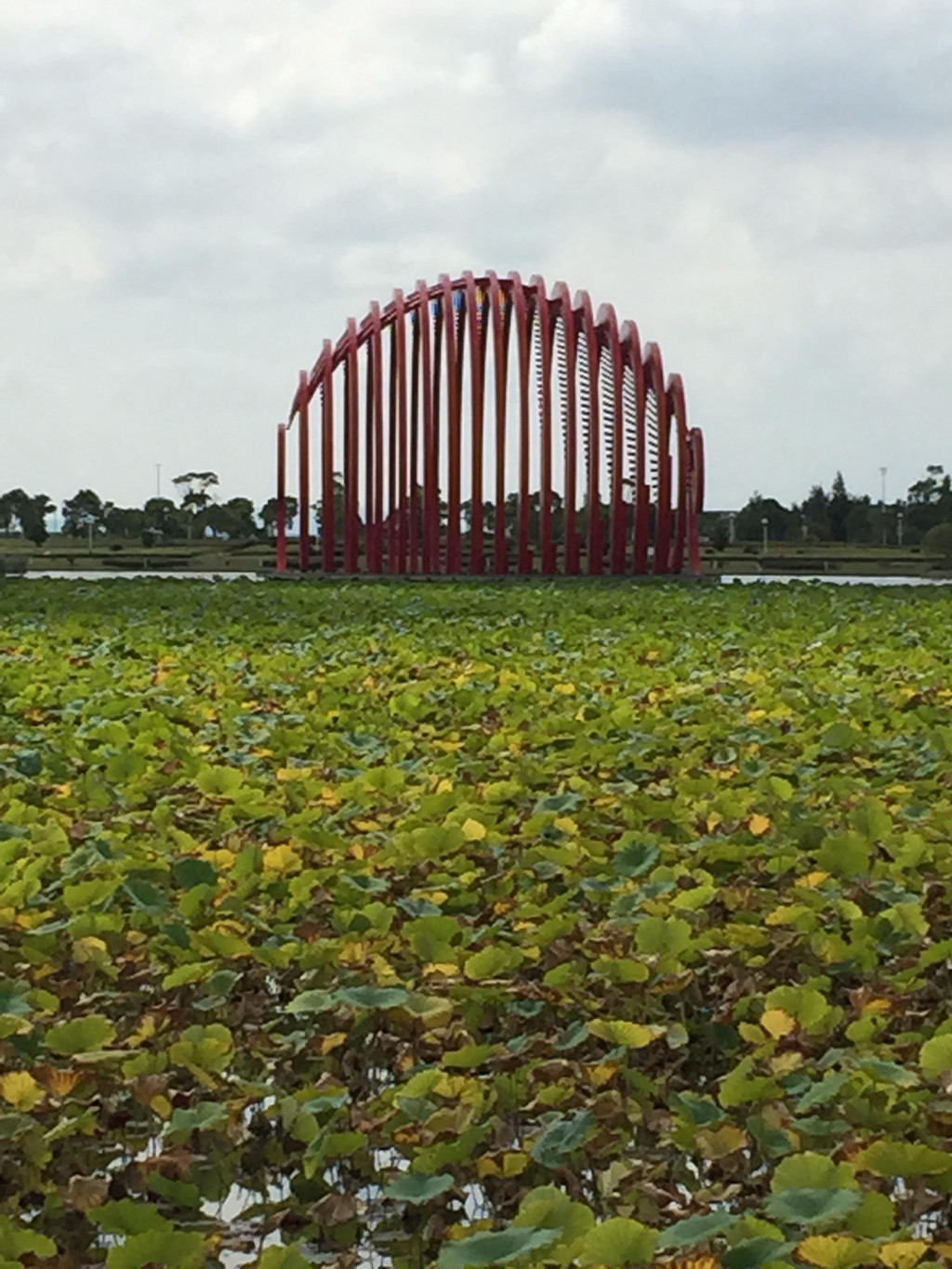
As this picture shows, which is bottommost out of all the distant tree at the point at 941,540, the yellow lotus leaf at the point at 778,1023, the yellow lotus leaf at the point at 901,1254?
the yellow lotus leaf at the point at 901,1254

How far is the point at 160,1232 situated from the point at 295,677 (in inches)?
293

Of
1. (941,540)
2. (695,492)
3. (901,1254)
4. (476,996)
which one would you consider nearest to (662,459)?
(695,492)

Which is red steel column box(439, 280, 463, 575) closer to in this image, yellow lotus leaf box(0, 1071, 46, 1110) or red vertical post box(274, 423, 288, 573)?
red vertical post box(274, 423, 288, 573)

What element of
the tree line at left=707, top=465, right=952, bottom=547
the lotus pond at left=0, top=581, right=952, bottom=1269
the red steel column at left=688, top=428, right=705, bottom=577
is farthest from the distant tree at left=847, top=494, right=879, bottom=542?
the lotus pond at left=0, top=581, right=952, bottom=1269

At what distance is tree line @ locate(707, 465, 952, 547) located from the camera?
→ 118 metres

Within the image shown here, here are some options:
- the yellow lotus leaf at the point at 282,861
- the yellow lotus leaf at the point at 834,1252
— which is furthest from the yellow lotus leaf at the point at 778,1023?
the yellow lotus leaf at the point at 282,861

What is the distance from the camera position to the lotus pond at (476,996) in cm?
259

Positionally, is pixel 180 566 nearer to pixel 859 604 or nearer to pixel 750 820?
pixel 859 604

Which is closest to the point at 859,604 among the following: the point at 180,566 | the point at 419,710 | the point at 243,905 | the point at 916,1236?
the point at 419,710

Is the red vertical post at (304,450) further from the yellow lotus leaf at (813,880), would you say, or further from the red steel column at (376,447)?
the yellow lotus leaf at (813,880)

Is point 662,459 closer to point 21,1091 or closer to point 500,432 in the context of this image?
point 500,432

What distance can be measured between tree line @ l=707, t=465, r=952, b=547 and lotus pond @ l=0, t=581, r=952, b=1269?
356ft

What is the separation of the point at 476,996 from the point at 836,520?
115912 mm

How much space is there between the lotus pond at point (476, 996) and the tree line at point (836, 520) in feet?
356
